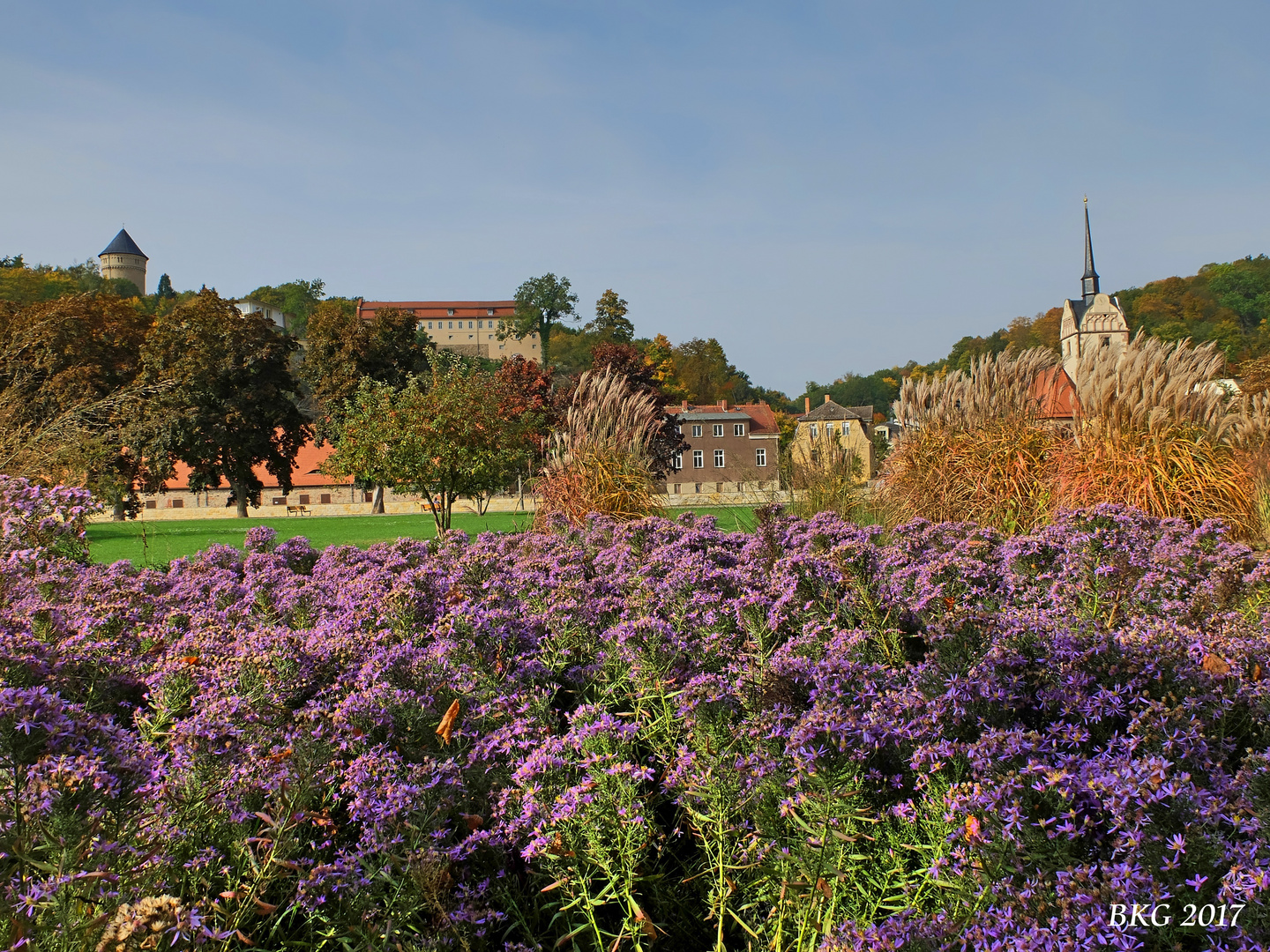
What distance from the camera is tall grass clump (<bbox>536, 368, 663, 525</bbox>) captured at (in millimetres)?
7004

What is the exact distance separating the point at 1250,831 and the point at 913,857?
29.0 inches

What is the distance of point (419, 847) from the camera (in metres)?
1.81

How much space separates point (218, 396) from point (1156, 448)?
112 ft

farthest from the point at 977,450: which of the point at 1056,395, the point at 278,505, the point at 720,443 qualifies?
the point at 720,443

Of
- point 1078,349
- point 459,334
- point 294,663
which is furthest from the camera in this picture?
Answer: point 459,334

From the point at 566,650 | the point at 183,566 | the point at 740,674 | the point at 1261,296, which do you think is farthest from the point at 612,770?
the point at 1261,296

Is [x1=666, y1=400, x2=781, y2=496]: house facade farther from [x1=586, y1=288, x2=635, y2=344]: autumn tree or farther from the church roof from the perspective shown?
the church roof

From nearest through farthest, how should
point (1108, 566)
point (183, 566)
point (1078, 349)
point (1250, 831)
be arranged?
point (1250, 831) < point (1108, 566) < point (183, 566) < point (1078, 349)

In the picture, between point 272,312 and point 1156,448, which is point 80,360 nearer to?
point 1156,448

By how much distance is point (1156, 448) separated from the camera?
540 centimetres

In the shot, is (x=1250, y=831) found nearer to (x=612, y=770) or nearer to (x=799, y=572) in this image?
(x=612, y=770)

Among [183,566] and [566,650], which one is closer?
[566,650]

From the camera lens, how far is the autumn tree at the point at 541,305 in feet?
321

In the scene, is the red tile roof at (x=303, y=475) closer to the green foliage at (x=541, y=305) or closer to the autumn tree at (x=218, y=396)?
the autumn tree at (x=218, y=396)
